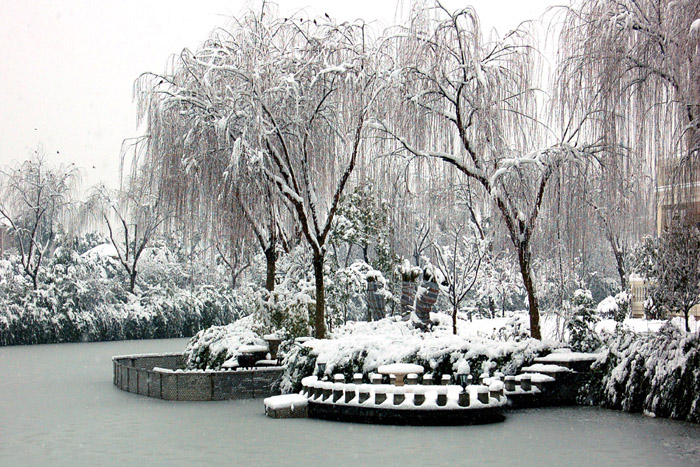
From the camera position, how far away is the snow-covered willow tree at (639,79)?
39.4 ft

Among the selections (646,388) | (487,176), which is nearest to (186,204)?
(487,176)

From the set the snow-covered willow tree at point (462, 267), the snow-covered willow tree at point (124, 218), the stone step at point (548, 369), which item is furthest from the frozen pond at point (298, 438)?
the snow-covered willow tree at point (124, 218)

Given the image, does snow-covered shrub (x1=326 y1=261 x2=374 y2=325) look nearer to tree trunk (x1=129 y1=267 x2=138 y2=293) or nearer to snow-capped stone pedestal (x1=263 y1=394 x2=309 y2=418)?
snow-capped stone pedestal (x1=263 y1=394 x2=309 y2=418)

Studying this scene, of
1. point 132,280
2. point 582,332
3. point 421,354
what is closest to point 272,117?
point 421,354

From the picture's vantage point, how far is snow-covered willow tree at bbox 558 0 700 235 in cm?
1200

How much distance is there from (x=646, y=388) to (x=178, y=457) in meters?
7.82

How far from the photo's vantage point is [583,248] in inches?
631

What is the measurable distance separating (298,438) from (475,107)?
25.3ft

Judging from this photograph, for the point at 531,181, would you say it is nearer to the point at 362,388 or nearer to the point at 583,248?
the point at 583,248

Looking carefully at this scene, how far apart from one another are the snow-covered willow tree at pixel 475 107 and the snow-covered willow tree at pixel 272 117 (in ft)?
4.19

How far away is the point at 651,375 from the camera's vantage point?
535 inches

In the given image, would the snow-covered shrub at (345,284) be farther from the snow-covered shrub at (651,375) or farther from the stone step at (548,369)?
the snow-covered shrub at (651,375)

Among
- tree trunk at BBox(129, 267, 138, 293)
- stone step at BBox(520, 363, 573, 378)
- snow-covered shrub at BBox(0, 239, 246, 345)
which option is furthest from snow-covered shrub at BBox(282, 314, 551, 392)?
tree trunk at BBox(129, 267, 138, 293)

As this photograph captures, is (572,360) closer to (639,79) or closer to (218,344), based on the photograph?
(639,79)
